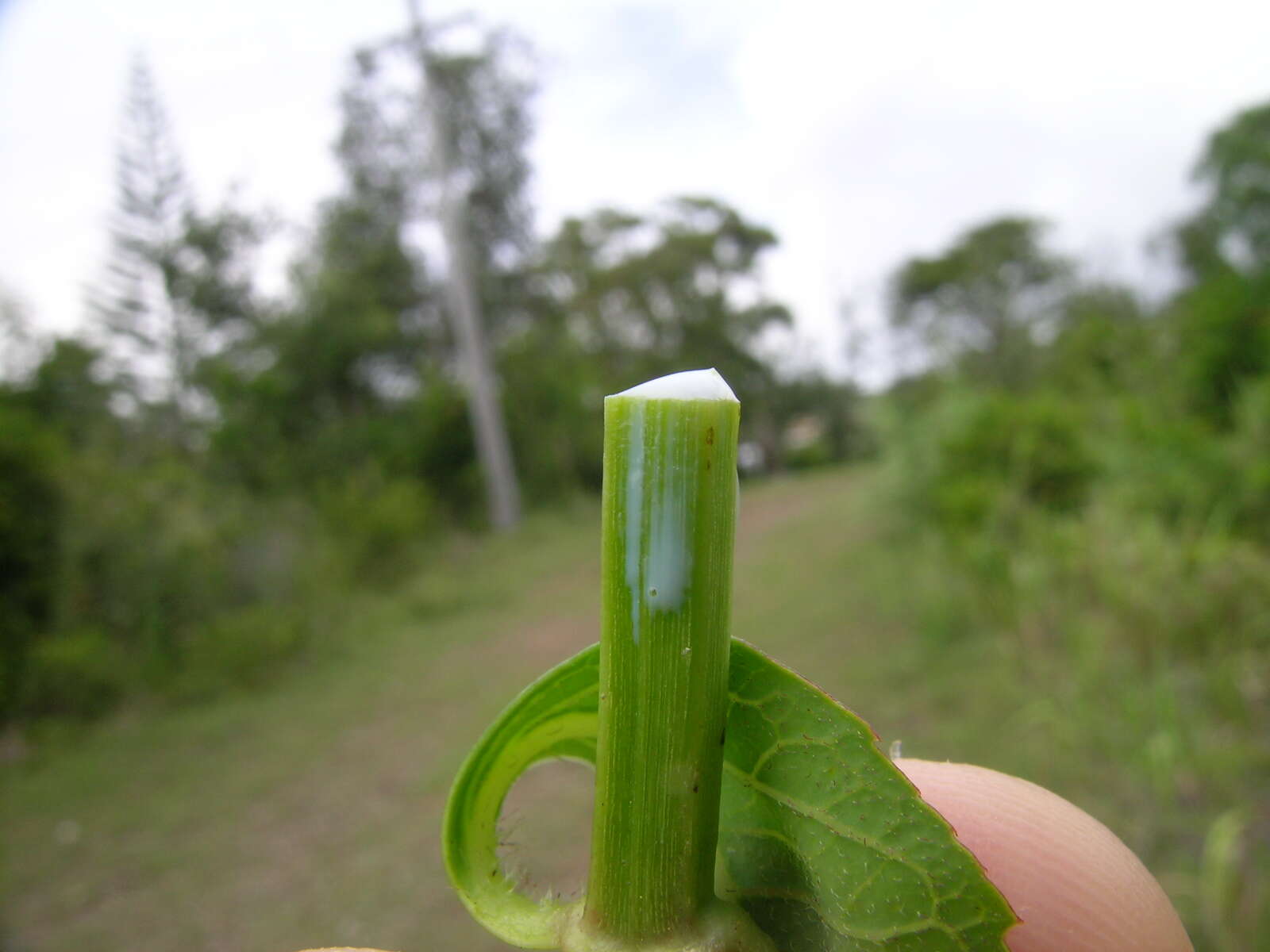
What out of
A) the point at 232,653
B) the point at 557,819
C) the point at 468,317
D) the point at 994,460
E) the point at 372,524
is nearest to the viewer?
the point at 557,819

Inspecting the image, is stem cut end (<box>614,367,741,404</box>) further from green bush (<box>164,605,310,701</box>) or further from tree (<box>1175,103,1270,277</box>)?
tree (<box>1175,103,1270,277</box>)

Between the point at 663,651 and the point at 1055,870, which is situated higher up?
the point at 663,651

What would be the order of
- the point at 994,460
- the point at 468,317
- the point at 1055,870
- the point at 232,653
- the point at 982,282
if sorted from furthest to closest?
1. the point at 982,282
2. the point at 468,317
3. the point at 994,460
4. the point at 232,653
5. the point at 1055,870

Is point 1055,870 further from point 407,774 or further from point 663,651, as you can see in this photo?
point 407,774

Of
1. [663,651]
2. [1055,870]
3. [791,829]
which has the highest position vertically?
[663,651]

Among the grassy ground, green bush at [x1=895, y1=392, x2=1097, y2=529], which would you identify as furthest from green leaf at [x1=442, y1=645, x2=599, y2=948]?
green bush at [x1=895, y1=392, x2=1097, y2=529]

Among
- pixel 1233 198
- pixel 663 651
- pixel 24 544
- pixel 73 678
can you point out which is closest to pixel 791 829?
pixel 663 651

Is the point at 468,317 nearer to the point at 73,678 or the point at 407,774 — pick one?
the point at 73,678

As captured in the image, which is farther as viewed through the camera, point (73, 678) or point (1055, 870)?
point (73, 678)
